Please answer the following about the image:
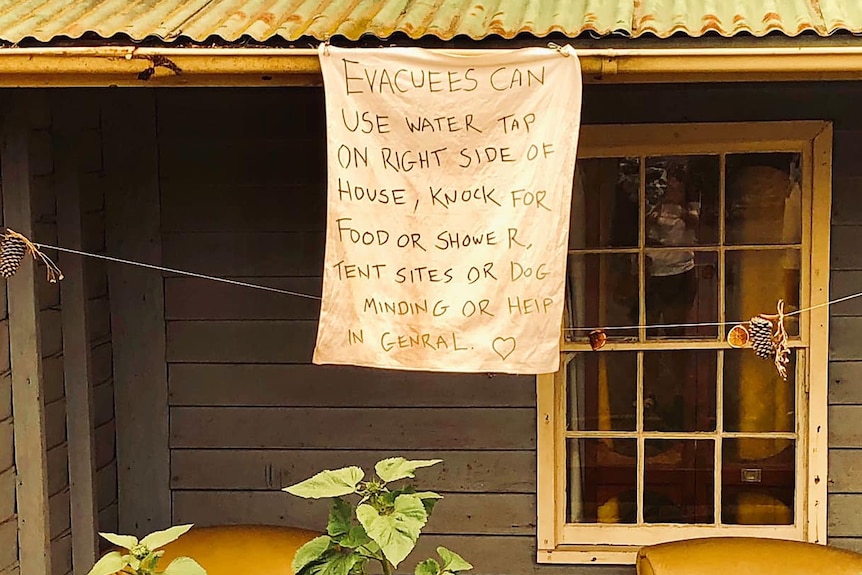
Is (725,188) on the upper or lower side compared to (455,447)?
upper

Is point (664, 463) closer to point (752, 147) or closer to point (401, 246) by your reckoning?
point (752, 147)

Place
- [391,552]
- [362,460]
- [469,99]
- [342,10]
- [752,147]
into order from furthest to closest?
[362,460], [752,147], [342,10], [469,99], [391,552]

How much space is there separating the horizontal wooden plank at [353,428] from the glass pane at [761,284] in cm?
104

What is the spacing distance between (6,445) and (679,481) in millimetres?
2873

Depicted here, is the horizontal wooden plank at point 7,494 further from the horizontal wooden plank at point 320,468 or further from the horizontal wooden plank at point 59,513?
the horizontal wooden plank at point 320,468

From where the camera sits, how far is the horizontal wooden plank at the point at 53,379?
12.5 ft

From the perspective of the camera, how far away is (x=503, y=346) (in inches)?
127

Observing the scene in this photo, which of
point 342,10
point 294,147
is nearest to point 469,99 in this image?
point 342,10

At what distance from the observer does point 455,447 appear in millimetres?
4711

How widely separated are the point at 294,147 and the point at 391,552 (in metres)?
2.36

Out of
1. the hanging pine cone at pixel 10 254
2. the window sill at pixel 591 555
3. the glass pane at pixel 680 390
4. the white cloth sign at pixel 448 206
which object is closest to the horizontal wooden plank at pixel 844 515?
the glass pane at pixel 680 390

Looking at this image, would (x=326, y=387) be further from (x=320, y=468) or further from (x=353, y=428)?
(x=320, y=468)

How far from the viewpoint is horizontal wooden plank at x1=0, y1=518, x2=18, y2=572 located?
11.8 feet

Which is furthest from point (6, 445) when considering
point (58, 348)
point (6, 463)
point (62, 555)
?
point (62, 555)
